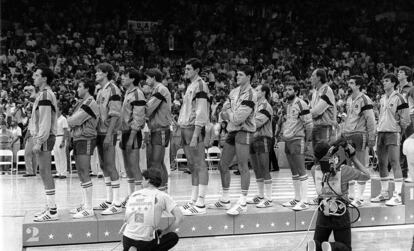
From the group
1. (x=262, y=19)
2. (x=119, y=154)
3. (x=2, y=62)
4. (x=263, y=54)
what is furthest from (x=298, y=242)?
(x=262, y=19)

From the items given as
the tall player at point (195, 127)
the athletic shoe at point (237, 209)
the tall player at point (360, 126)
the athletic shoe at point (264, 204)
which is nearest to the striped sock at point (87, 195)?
the tall player at point (195, 127)

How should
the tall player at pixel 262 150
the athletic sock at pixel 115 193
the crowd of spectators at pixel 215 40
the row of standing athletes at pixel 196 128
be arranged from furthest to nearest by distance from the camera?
the crowd of spectators at pixel 215 40
the tall player at pixel 262 150
the athletic sock at pixel 115 193
the row of standing athletes at pixel 196 128

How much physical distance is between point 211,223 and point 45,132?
2426 mm

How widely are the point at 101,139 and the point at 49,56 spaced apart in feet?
43.5

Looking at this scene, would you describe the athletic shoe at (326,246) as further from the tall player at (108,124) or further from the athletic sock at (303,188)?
the tall player at (108,124)

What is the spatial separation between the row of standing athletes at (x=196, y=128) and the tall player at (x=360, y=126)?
0.05 ft

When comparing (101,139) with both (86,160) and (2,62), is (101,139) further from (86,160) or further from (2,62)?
(2,62)

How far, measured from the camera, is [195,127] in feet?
26.8

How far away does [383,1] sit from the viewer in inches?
1170

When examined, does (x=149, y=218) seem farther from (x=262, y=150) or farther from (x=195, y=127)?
(x=262, y=150)

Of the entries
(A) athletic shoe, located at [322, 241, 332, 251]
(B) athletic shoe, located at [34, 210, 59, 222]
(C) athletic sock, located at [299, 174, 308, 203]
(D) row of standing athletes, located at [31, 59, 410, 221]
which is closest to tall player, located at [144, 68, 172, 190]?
(D) row of standing athletes, located at [31, 59, 410, 221]

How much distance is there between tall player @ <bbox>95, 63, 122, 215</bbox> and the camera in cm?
838

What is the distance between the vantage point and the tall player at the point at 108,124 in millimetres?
8375

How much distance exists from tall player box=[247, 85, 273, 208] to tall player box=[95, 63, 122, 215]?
1.98 meters
